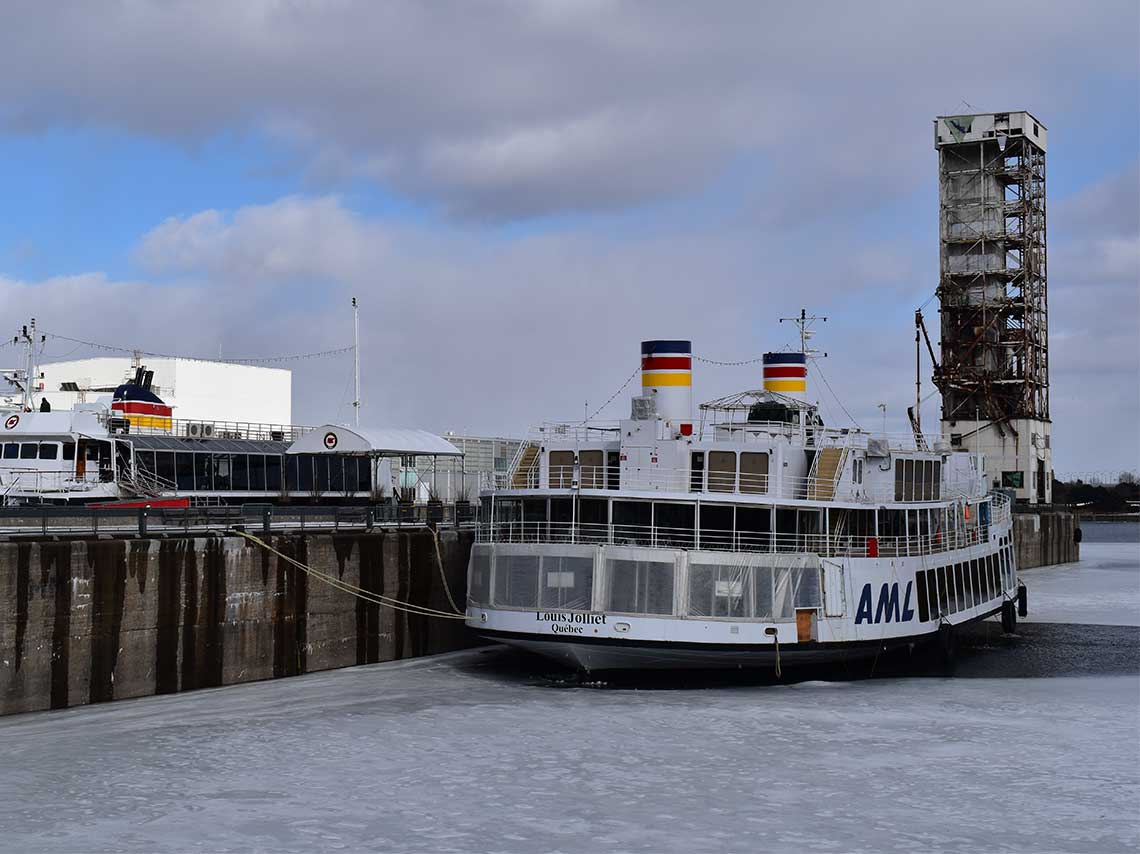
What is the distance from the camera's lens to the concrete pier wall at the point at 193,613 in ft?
93.8

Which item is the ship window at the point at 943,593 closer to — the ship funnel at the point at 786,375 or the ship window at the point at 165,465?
the ship funnel at the point at 786,375

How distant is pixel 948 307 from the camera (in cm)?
10088

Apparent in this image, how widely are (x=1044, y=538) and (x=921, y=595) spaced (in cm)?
7328

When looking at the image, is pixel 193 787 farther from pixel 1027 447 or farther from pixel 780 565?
pixel 1027 447

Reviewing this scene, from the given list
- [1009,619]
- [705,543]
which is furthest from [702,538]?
[1009,619]

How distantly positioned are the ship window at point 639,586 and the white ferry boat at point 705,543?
1.4 inches

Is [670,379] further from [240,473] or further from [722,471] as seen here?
[240,473]

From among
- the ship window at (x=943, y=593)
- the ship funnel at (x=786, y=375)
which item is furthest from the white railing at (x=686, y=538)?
the ship funnel at (x=786, y=375)

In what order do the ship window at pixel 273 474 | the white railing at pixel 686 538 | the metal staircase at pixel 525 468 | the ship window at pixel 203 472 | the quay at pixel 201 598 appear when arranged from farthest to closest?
the ship window at pixel 273 474 < the ship window at pixel 203 472 < the metal staircase at pixel 525 468 < the white railing at pixel 686 538 < the quay at pixel 201 598

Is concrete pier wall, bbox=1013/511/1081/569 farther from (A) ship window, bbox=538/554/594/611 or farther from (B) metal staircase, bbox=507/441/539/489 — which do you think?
(A) ship window, bbox=538/554/594/611

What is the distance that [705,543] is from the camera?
111ft

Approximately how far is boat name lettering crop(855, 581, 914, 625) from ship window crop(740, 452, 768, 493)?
4.16m

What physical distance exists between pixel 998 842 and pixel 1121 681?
1946cm

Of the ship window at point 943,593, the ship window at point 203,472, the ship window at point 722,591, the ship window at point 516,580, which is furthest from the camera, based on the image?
the ship window at point 203,472
